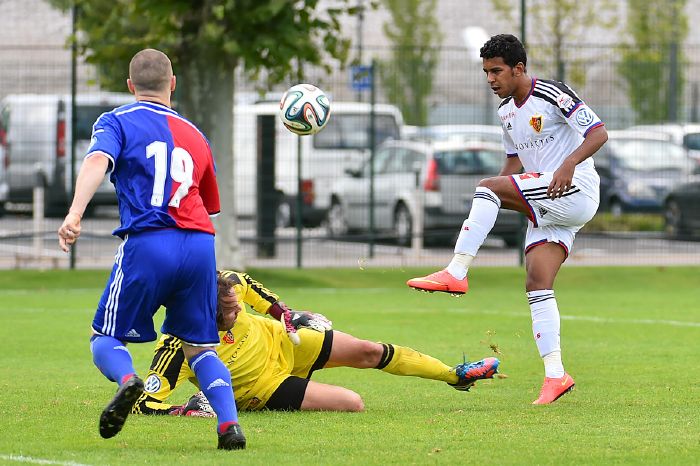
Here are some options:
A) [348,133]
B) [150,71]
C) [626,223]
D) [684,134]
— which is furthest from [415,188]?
[150,71]

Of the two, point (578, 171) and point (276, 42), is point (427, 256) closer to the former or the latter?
point (276, 42)

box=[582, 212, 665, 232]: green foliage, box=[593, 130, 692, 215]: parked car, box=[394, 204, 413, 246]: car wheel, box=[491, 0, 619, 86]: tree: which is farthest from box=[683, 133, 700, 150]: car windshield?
box=[491, 0, 619, 86]: tree

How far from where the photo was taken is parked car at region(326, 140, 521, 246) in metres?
21.1

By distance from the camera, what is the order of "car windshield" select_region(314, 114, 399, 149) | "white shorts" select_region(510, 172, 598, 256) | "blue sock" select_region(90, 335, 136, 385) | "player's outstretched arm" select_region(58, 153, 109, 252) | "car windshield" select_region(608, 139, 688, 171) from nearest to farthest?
"player's outstretched arm" select_region(58, 153, 109, 252), "blue sock" select_region(90, 335, 136, 385), "white shorts" select_region(510, 172, 598, 256), "car windshield" select_region(314, 114, 399, 149), "car windshield" select_region(608, 139, 688, 171)

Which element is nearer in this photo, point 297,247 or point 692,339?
point 692,339

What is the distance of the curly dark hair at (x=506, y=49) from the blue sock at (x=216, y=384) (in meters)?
2.95

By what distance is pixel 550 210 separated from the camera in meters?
8.55

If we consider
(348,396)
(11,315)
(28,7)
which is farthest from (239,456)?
(28,7)

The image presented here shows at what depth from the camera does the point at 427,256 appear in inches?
816

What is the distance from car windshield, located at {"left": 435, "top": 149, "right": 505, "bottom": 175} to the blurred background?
0.08ft

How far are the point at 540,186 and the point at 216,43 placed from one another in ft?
33.0

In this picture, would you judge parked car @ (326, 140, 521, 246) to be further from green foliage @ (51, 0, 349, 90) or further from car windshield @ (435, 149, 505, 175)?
green foliage @ (51, 0, 349, 90)

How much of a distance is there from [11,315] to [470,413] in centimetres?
788

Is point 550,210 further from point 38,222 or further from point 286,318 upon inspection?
point 38,222
